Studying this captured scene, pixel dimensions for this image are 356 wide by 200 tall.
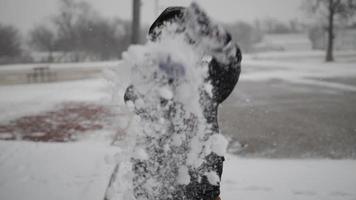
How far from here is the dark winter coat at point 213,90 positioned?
1.76 meters

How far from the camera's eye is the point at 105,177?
381 cm

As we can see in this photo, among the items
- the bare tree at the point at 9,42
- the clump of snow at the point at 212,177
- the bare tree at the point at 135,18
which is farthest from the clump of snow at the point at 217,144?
the bare tree at the point at 9,42

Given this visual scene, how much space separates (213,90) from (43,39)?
144ft

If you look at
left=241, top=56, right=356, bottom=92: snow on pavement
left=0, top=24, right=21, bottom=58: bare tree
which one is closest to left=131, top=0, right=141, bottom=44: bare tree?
left=241, top=56, right=356, bottom=92: snow on pavement

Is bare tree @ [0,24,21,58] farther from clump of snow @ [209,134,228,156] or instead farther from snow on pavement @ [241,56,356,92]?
clump of snow @ [209,134,228,156]

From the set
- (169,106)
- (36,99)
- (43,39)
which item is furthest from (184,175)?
(43,39)

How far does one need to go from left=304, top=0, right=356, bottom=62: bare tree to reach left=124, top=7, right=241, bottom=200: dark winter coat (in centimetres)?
2980

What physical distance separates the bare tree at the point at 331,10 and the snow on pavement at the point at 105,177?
1079 inches

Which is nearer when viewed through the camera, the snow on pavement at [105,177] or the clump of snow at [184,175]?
the clump of snow at [184,175]

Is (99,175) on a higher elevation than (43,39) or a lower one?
higher

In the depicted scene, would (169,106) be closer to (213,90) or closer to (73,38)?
(213,90)

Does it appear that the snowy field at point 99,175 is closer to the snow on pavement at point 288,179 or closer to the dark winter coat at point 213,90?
the snow on pavement at point 288,179

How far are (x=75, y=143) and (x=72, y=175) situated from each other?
1439mm

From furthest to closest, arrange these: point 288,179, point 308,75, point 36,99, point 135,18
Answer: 1. point 308,75
2. point 135,18
3. point 36,99
4. point 288,179
